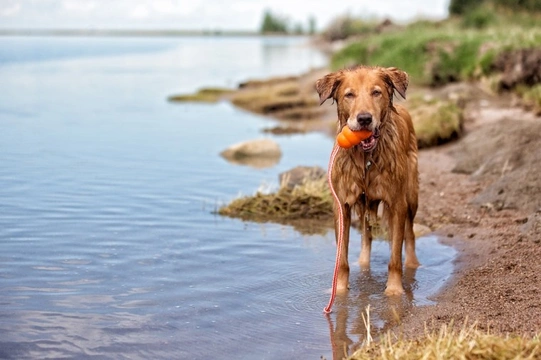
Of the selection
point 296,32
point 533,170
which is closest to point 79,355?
point 533,170

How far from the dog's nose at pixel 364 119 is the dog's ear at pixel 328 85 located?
601mm

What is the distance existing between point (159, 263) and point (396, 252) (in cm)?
263

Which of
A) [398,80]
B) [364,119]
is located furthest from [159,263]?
[398,80]

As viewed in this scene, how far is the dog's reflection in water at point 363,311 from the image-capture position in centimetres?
682

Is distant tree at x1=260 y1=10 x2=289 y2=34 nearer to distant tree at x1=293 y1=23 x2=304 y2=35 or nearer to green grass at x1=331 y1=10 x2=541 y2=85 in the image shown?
distant tree at x1=293 y1=23 x2=304 y2=35

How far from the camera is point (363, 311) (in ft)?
25.0

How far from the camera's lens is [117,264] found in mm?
8875

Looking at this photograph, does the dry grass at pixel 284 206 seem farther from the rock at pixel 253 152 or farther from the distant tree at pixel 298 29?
the distant tree at pixel 298 29

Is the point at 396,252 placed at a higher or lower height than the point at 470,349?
lower

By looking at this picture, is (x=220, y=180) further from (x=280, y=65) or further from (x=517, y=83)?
(x=280, y=65)

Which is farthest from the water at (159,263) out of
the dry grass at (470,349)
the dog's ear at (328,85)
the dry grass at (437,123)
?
the dry grass at (437,123)

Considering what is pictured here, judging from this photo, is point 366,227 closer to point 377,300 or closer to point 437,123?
point 377,300

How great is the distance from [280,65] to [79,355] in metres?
43.1

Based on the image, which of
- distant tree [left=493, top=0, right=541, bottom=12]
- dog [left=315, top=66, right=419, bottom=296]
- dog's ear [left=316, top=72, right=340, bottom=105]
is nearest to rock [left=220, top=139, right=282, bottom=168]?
dog [left=315, top=66, right=419, bottom=296]
